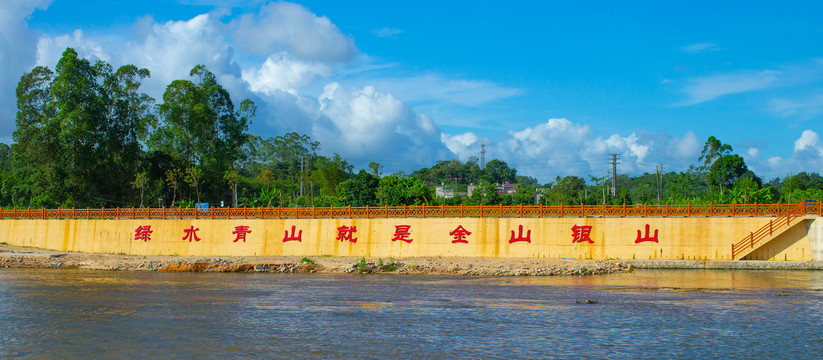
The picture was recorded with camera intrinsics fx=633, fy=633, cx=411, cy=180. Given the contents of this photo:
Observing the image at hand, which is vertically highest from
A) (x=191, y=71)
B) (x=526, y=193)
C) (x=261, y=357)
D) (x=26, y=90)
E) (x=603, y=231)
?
(x=191, y=71)

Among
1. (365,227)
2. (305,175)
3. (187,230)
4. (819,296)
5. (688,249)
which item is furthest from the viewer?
(305,175)

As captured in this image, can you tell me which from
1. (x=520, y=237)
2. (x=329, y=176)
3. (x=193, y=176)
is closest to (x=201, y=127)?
(x=193, y=176)

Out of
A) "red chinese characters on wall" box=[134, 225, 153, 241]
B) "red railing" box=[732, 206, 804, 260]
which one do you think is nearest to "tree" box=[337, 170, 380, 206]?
"red chinese characters on wall" box=[134, 225, 153, 241]

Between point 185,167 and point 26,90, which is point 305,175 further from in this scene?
point 26,90

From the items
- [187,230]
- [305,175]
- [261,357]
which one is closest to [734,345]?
[261,357]

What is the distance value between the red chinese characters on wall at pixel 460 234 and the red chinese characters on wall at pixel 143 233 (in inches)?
628

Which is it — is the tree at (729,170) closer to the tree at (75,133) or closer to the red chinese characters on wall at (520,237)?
the red chinese characters on wall at (520,237)

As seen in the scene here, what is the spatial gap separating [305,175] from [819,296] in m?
47.4

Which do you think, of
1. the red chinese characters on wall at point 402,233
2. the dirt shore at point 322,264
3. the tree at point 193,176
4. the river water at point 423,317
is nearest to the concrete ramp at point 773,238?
the river water at point 423,317

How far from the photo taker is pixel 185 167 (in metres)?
50.6

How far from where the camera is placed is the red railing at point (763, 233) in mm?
24438

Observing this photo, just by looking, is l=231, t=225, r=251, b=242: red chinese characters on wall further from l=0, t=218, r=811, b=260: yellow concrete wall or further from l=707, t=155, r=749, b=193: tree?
l=707, t=155, r=749, b=193: tree

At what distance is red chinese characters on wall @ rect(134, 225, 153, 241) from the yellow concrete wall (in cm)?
19

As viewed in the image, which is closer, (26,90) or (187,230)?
(187,230)
